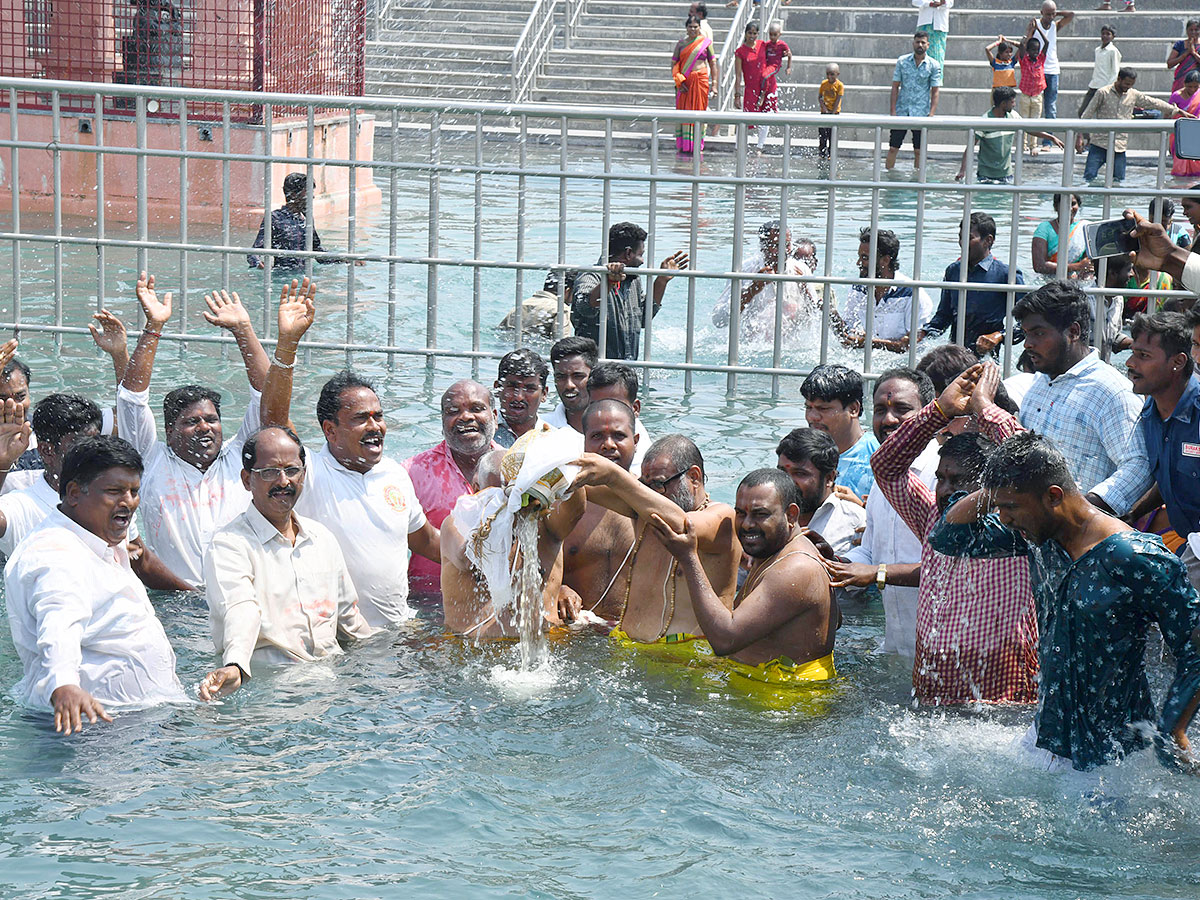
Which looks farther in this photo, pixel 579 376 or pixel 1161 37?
pixel 1161 37

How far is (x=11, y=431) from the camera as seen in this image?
22.1 ft

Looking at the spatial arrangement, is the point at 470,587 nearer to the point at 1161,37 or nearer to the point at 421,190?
the point at 421,190

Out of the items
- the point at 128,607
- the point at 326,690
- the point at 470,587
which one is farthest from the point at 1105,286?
the point at 128,607

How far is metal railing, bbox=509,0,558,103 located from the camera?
2545 cm

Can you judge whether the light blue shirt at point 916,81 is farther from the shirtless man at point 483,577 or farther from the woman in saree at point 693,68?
the shirtless man at point 483,577

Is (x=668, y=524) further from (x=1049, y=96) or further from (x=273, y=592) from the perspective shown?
(x=1049, y=96)

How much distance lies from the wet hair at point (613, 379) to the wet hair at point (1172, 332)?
7.69ft

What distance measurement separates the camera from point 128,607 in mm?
5664

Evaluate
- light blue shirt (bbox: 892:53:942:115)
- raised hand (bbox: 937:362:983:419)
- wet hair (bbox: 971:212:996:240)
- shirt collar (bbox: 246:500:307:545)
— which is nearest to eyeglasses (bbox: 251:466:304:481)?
shirt collar (bbox: 246:500:307:545)

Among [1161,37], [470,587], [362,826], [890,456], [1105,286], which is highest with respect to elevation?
[1161,37]

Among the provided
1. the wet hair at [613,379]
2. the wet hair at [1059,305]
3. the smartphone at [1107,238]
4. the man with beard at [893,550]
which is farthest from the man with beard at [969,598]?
the smartphone at [1107,238]

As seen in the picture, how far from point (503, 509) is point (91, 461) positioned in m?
1.56

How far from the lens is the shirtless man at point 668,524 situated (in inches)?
227

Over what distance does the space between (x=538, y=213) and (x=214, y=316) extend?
1130cm
